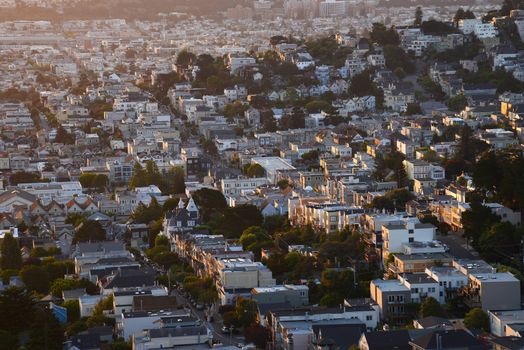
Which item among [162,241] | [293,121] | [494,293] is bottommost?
[293,121]

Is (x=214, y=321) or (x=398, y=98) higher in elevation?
(x=214, y=321)

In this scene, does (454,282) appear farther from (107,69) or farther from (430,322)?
(107,69)

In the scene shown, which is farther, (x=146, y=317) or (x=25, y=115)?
(x=25, y=115)

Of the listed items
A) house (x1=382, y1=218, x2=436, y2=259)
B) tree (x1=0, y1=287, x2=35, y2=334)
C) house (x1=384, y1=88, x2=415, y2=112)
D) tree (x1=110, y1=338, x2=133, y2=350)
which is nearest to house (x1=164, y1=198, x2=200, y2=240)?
house (x1=382, y1=218, x2=436, y2=259)

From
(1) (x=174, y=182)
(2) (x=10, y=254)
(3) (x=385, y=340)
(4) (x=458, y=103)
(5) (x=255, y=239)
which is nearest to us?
(3) (x=385, y=340)

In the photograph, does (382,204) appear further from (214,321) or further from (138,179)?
(138,179)

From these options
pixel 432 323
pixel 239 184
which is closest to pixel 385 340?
pixel 432 323

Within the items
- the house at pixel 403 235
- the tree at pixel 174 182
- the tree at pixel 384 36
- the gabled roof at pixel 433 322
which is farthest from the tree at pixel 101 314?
the tree at pixel 384 36

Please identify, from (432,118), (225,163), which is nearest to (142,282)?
(225,163)
